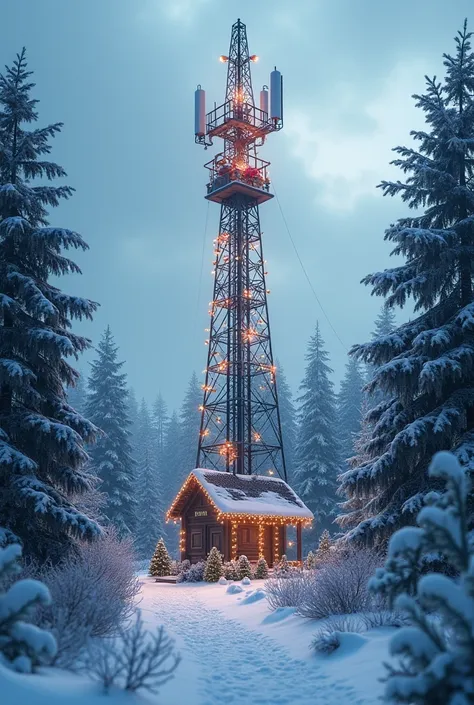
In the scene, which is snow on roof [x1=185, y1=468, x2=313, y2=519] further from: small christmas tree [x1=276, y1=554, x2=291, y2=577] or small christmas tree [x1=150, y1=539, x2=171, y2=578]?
small christmas tree [x1=276, y1=554, x2=291, y2=577]

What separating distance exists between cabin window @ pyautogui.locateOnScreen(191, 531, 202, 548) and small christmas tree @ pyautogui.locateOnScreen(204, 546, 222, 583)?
13.5 feet

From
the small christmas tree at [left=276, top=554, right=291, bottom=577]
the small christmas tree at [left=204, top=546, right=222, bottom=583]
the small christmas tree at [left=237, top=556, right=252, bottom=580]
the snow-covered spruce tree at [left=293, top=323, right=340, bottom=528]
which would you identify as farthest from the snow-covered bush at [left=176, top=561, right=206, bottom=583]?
the snow-covered spruce tree at [left=293, top=323, right=340, bottom=528]

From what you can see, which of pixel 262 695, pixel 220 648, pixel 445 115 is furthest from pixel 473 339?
pixel 262 695

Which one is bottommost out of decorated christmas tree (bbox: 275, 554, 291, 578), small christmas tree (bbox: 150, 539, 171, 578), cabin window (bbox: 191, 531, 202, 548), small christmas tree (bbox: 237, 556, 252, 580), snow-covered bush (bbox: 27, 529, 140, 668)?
small christmas tree (bbox: 150, 539, 171, 578)

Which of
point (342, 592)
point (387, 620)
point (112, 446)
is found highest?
point (112, 446)

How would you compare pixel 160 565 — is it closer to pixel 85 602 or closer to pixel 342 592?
pixel 342 592

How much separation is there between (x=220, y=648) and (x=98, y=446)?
101 ft

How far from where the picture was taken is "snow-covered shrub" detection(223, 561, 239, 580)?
1045 inches

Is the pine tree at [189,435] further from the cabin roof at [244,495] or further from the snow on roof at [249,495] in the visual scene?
the snow on roof at [249,495]

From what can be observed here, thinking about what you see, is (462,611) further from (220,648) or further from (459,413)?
(459,413)

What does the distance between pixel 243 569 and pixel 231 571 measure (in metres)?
0.52

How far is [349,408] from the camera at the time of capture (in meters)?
52.6

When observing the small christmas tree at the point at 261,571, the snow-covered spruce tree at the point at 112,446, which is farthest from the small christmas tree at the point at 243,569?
the snow-covered spruce tree at the point at 112,446

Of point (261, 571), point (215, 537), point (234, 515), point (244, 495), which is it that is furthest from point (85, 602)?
point (215, 537)
